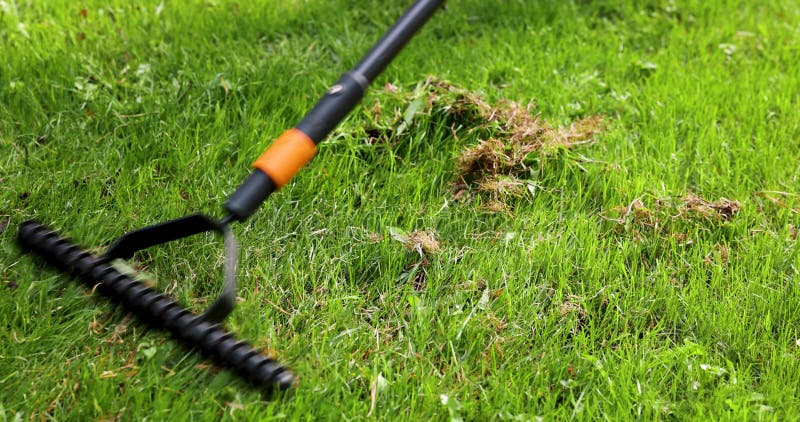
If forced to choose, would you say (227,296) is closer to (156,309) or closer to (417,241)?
(156,309)

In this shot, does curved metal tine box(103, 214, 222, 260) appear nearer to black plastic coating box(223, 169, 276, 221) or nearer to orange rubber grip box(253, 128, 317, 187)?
black plastic coating box(223, 169, 276, 221)

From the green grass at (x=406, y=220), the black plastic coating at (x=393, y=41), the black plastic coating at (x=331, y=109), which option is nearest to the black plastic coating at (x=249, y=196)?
the black plastic coating at (x=331, y=109)

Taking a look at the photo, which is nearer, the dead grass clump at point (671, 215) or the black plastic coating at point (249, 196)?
the black plastic coating at point (249, 196)

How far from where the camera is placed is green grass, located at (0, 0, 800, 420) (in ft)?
6.60

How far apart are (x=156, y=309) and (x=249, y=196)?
14.4 inches

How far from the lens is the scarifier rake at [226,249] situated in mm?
1917

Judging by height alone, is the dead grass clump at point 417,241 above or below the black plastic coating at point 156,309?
below

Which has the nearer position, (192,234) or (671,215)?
(192,234)

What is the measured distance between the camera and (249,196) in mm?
2039

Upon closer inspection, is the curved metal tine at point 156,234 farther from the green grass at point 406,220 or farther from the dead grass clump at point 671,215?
the dead grass clump at point 671,215

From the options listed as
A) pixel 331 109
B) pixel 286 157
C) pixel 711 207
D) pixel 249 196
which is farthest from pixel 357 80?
pixel 711 207

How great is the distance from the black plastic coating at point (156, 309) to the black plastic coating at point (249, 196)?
0.93ft

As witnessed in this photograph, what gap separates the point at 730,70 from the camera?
12.1 feet

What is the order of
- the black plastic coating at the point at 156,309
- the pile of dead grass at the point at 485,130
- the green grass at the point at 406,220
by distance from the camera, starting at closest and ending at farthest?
the black plastic coating at the point at 156,309
the green grass at the point at 406,220
the pile of dead grass at the point at 485,130
